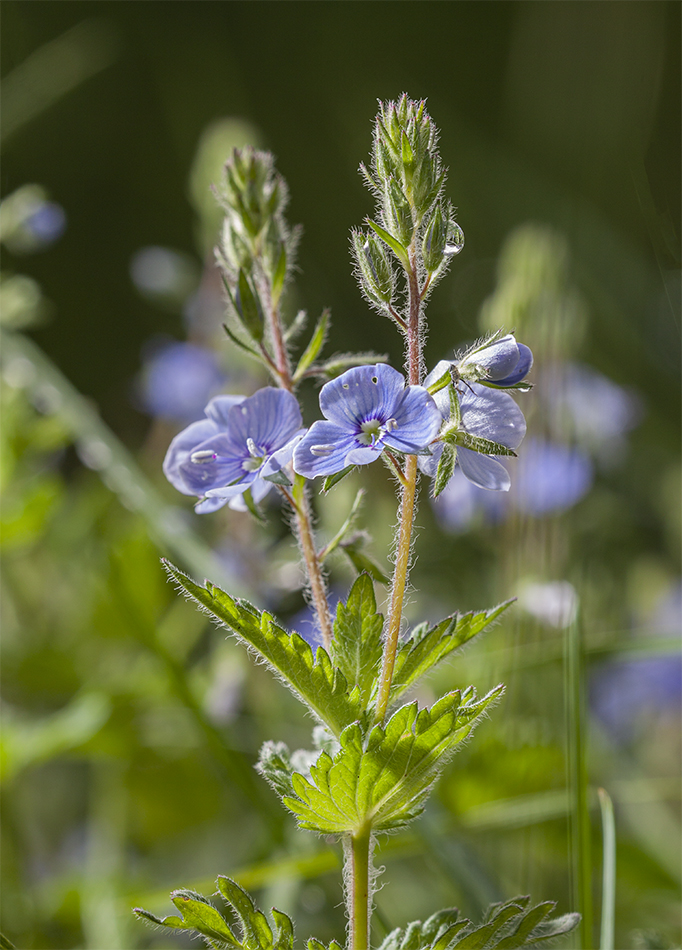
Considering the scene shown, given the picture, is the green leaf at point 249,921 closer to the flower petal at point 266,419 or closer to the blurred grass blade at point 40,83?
the flower petal at point 266,419

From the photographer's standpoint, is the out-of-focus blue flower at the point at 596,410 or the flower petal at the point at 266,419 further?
the out-of-focus blue flower at the point at 596,410

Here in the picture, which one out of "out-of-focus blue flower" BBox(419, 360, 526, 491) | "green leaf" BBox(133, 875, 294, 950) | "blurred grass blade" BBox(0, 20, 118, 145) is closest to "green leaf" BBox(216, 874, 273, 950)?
"green leaf" BBox(133, 875, 294, 950)

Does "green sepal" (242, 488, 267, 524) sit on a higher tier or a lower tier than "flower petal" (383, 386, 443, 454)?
lower

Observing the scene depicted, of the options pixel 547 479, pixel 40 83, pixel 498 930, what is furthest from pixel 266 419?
pixel 40 83

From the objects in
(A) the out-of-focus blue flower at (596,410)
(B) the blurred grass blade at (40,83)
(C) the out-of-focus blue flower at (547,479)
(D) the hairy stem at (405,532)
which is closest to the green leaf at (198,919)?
(D) the hairy stem at (405,532)

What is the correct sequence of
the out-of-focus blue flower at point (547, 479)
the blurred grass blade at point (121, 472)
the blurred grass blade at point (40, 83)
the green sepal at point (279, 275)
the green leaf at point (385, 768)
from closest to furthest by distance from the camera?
the green leaf at point (385, 768) < the green sepal at point (279, 275) < the blurred grass blade at point (121, 472) < the out-of-focus blue flower at point (547, 479) < the blurred grass blade at point (40, 83)

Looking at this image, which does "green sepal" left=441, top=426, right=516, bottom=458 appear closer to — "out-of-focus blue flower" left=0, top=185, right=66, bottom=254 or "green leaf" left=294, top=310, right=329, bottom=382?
"green leaf" left=294, top=310, right=329, bottom=382
